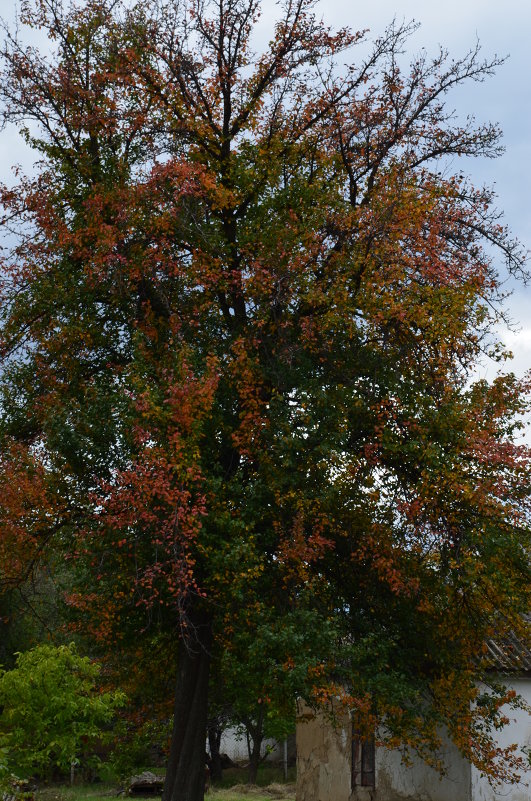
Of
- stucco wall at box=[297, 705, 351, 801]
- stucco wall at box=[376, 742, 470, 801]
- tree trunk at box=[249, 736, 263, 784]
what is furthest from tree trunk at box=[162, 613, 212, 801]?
tree trunk at box=[249, 736, 263, 784]

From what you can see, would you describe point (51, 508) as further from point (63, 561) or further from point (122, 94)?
point (122, 94)

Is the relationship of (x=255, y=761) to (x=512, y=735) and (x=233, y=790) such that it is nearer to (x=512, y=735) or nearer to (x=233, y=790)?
(x=233, y=790)

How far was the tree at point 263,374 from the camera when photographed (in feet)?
45.8

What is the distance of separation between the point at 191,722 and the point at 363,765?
7.78m

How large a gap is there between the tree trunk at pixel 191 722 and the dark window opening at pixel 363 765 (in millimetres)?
7108

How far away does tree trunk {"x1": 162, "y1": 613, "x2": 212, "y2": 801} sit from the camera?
15477 mm

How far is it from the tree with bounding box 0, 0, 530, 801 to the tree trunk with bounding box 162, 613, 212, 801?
1.8 inches

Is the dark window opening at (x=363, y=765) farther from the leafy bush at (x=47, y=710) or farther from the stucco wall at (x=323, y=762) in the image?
the leafy bush at (x=47, y=710)

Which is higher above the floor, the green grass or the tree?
the tree

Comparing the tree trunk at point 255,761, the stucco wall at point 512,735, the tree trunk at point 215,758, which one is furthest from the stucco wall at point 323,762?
the tree trunk at point 215,758

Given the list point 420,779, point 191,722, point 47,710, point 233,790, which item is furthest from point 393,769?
point 47,710

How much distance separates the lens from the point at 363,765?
21906mm

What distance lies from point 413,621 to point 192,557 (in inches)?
158

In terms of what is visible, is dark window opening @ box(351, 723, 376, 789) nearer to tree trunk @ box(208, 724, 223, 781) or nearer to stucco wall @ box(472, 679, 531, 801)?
stucco wall @ box(472, 679, 531, 801)
